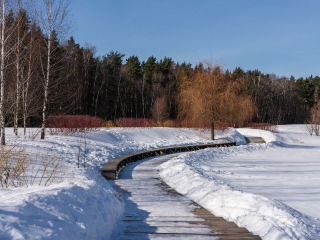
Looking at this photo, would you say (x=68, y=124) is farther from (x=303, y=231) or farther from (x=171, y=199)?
(x=303, y=231)

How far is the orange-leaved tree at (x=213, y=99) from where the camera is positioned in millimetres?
19062

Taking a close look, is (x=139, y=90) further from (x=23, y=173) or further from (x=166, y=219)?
(x=166, y=219)

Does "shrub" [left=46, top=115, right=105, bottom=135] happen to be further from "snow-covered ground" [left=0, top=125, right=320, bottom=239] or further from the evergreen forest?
the evergreen forest

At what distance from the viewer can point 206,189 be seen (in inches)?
219

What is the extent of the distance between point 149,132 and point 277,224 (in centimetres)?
1562

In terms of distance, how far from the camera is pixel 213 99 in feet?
62.6

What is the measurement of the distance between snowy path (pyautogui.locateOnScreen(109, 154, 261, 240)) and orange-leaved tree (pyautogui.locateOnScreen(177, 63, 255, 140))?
44.0 ft

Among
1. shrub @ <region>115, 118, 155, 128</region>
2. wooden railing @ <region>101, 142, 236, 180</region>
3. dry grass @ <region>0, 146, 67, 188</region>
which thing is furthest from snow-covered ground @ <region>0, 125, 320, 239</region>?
shrub @ <region>115, 118, 155, 128</region>

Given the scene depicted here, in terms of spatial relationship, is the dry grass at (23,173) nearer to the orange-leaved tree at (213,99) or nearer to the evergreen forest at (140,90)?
the orange-leaved tree at (213,99)

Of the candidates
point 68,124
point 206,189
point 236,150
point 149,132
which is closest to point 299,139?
point 236,150

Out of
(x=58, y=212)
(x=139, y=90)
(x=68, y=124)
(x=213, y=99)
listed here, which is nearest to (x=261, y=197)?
(x=58, y=212)

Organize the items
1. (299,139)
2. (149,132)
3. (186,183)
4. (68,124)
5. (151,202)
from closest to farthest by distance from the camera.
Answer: (151,202)
(186,183)
(68,124)
(149,132)
(299,139)

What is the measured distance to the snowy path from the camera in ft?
10.3

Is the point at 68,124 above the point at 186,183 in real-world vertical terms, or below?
above
